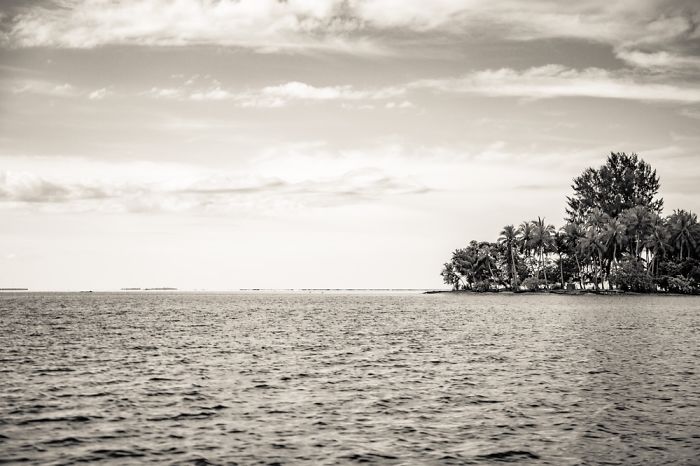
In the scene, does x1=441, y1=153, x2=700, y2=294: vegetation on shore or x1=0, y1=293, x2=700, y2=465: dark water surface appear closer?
x1=0, y1=293, x2=700, y2=465: dark water surface

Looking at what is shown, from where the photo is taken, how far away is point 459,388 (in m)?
31.2

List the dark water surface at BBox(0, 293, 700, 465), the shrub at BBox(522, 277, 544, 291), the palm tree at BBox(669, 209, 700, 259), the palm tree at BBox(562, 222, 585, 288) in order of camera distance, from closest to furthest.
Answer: the dark water surface at BBox(0, 293, 700, 465)
the palm tree at BBox(669, 209, 700, 259)
the palm tree at BBox(562, 222, 585, 288)
the shrub at BBox(522, 277, 544, 291)

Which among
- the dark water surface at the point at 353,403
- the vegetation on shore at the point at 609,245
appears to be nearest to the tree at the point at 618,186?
the vegetation on shore at the point at 609,245

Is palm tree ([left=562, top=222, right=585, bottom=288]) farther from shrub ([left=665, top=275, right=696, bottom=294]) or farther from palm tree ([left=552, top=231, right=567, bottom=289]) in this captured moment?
shrub ([left=665, top=275, right=696, bottom=294])

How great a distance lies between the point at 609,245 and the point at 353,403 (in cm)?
14946

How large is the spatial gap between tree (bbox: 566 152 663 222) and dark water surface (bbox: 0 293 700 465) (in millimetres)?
134744

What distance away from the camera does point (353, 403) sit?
90.3ft

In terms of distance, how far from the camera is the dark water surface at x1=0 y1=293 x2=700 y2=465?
19.9 m

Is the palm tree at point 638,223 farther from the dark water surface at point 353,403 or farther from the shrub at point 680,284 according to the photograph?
the dark water surface at point 353,403

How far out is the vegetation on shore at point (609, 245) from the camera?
158 m

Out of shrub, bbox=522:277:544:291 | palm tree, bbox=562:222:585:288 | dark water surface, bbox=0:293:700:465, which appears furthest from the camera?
shrub, bbox=522:277:544:291

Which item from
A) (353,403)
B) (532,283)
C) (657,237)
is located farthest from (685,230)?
(353,403)

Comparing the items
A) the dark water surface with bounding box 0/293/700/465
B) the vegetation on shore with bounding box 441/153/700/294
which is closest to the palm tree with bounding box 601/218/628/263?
the vegetation on shore with bounding box 441/153/700/294

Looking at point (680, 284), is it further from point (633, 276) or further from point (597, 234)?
point (597, 234)
